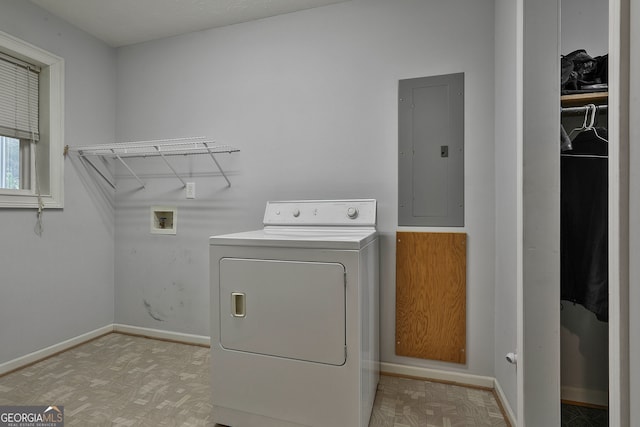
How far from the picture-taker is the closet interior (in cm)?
143

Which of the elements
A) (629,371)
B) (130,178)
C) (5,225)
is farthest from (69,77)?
(629,371)

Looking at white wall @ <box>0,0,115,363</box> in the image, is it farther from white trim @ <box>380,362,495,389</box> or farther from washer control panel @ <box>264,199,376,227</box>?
white trim @ <box>380,362,495,389</box>

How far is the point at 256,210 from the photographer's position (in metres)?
2.29

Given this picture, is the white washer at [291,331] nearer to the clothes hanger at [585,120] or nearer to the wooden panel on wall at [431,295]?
the wooden panel on wall at [431,295]

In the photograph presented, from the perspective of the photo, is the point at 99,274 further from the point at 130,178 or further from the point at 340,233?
the point at 340,233

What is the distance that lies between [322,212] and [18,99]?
7.20 ft

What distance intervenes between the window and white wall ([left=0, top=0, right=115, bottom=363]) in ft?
0.23

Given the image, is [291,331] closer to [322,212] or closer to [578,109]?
[322,212]

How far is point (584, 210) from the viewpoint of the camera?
1.46m

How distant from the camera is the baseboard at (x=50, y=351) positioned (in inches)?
79.0

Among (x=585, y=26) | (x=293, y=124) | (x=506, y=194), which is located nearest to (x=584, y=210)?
(x=506, y=194)

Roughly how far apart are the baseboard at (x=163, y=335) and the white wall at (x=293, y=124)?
47mm

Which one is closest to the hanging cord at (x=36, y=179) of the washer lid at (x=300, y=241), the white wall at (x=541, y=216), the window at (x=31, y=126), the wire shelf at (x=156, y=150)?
the window at (x=31, y=126)

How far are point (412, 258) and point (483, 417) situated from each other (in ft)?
2.83
